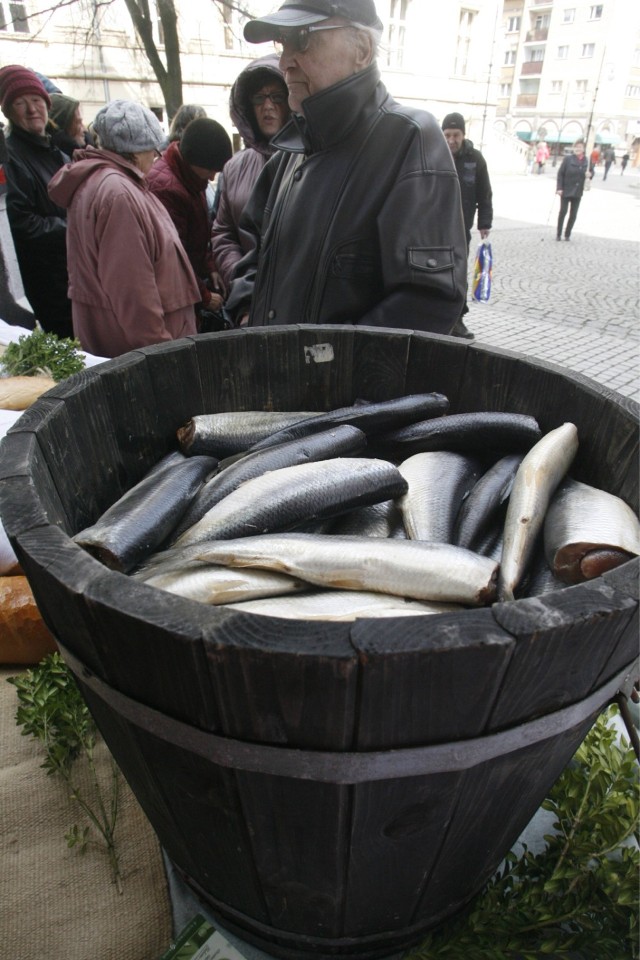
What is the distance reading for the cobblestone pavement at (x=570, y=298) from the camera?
268 inches

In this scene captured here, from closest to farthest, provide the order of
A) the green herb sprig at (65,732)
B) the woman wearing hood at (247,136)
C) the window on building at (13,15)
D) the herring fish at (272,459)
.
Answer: the herring fish at (272,459) < the green herb sprig at (65,732) < the woman wearing hood at (247,136) < the window on building at (13,15)

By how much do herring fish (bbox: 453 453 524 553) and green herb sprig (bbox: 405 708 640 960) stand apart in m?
0.74

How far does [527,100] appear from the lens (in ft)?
209

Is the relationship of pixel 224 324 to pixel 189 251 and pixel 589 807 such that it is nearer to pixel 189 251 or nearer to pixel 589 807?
pixel 189 251

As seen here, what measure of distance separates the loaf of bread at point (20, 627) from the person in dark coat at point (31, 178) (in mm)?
3220

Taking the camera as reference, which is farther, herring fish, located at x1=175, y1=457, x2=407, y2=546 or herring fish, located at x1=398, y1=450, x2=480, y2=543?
herring fish, located at x1=398, y1=450, x2=480, y2=543

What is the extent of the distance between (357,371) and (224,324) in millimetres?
2689

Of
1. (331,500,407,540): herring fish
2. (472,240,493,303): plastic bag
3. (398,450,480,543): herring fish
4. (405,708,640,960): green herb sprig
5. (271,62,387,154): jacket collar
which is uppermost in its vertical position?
(271,62,387,154): jacket collar

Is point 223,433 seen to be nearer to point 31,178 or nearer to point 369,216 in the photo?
point 369,216

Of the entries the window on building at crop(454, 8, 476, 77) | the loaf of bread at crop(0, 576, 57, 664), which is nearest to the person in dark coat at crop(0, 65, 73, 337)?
the loaf of bread at crop(0, 576, 57, 664)

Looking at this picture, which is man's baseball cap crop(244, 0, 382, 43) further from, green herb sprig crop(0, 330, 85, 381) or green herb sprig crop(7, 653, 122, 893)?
green herb sprig crop(7, 653, 122, 893)

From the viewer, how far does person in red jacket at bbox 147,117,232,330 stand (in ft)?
14.4

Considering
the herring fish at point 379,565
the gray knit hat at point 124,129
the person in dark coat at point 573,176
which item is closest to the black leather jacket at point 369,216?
the gray knit hat at point 124,129

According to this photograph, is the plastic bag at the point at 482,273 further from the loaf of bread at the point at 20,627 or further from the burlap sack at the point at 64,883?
the burlap sack at the point at 64,883
